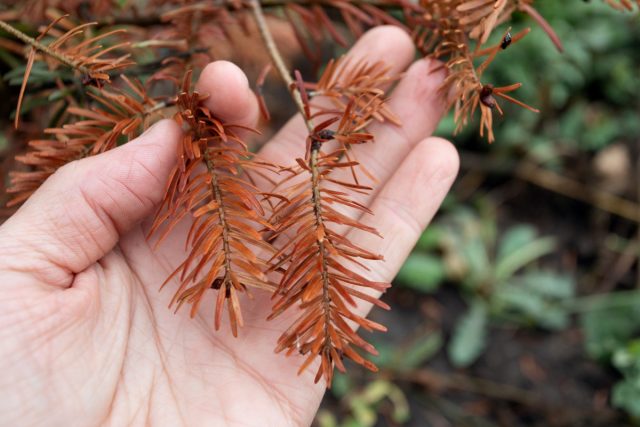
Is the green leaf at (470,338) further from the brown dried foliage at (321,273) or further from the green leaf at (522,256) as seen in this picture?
the brown dried foliage at (321,273)

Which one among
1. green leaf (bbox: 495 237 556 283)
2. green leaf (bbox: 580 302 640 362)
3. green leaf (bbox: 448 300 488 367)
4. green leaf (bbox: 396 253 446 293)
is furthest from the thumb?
green leaf (bbox: 580 302 640 362)

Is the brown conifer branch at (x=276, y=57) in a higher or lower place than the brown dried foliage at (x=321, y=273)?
higher

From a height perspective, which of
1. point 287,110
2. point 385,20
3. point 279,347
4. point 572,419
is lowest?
point 572,419

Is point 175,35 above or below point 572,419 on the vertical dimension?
above

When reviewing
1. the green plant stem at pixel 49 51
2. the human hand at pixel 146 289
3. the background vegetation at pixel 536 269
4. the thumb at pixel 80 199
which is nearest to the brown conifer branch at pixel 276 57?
the human hand at pixel 146 289

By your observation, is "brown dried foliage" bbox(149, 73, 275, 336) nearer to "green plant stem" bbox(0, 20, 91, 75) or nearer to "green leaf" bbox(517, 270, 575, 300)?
"green plant stem" bbox(0, 20, 91, 75)

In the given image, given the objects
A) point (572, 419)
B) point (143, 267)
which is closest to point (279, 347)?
point (143, 267)

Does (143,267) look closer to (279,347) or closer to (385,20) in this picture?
(279,347)

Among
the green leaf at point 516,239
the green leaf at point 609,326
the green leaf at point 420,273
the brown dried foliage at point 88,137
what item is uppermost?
the brown dried foliage at point 88,137
